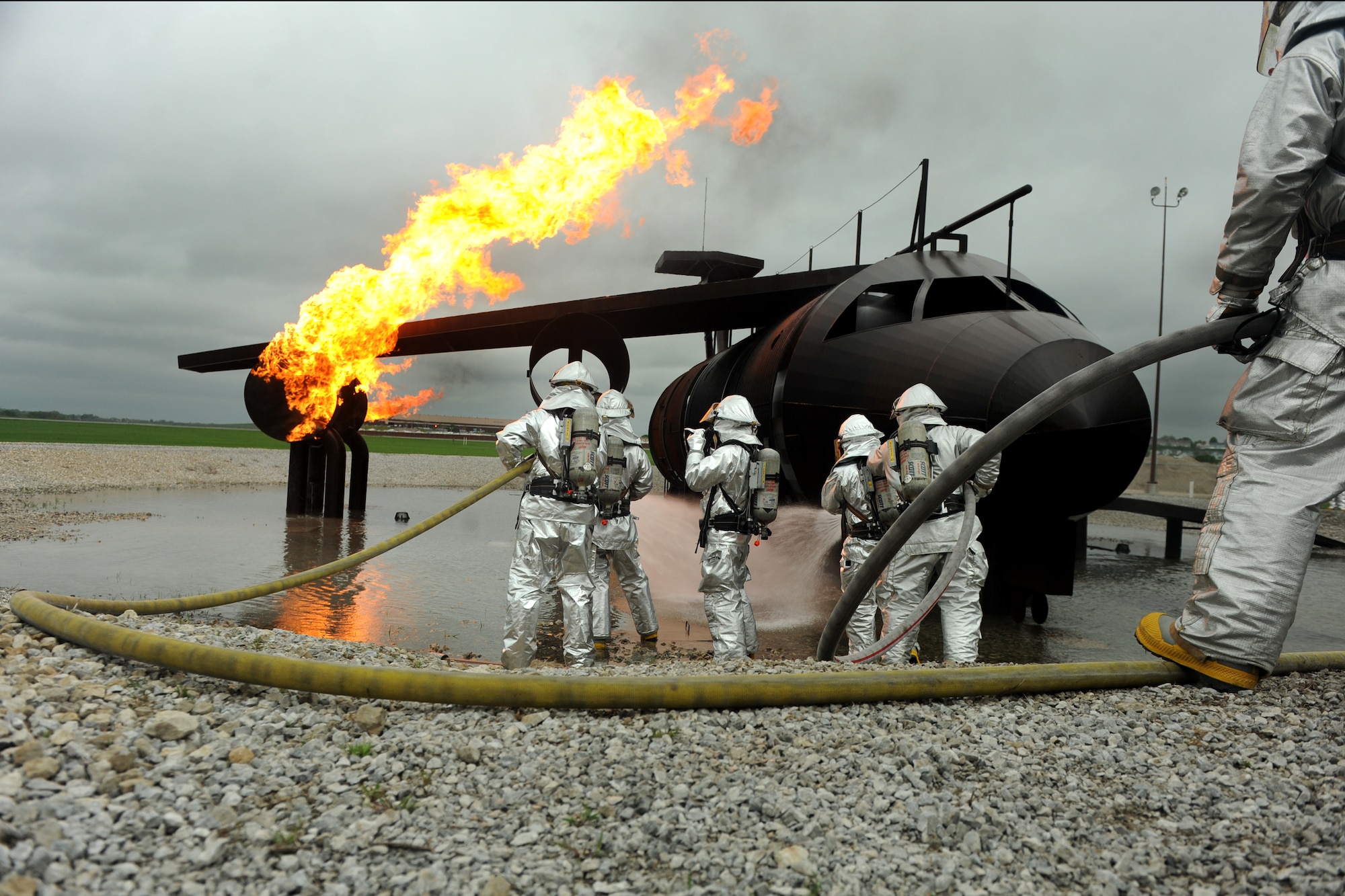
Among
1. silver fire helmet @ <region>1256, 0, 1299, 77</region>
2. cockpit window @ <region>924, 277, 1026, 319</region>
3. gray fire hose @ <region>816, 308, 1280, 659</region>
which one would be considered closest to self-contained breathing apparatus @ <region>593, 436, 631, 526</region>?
gray fire hose @ <region>816, 308, 1280, 659</region>

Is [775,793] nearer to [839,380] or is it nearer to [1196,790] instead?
[1196,790]

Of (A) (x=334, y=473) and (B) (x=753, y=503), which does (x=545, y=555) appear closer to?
(B) (x=753, y=503)

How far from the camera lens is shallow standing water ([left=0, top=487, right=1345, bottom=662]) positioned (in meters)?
6.86

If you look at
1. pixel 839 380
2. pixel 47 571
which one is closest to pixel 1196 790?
pixel 839 380

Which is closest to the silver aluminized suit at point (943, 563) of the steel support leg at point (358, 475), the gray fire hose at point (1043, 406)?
the gray fire hose at point (1043, 406)

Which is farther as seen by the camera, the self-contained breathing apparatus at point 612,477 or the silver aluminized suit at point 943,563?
the self-contained breathing apparatus at point 612,477

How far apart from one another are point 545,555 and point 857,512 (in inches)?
103

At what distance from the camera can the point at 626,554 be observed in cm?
690

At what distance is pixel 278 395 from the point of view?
14.4 m

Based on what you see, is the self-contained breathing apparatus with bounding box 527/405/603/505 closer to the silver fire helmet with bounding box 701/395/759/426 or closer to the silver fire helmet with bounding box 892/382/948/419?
the silver fire helmet with bounding box 701/395/759/426

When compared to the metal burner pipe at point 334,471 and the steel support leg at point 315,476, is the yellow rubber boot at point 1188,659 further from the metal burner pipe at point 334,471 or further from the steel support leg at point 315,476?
the steel support leg at point 315,476

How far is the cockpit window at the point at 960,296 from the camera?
785cm

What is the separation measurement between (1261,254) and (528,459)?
4.95 metres

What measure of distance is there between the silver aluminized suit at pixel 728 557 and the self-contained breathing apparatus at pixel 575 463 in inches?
35.8
